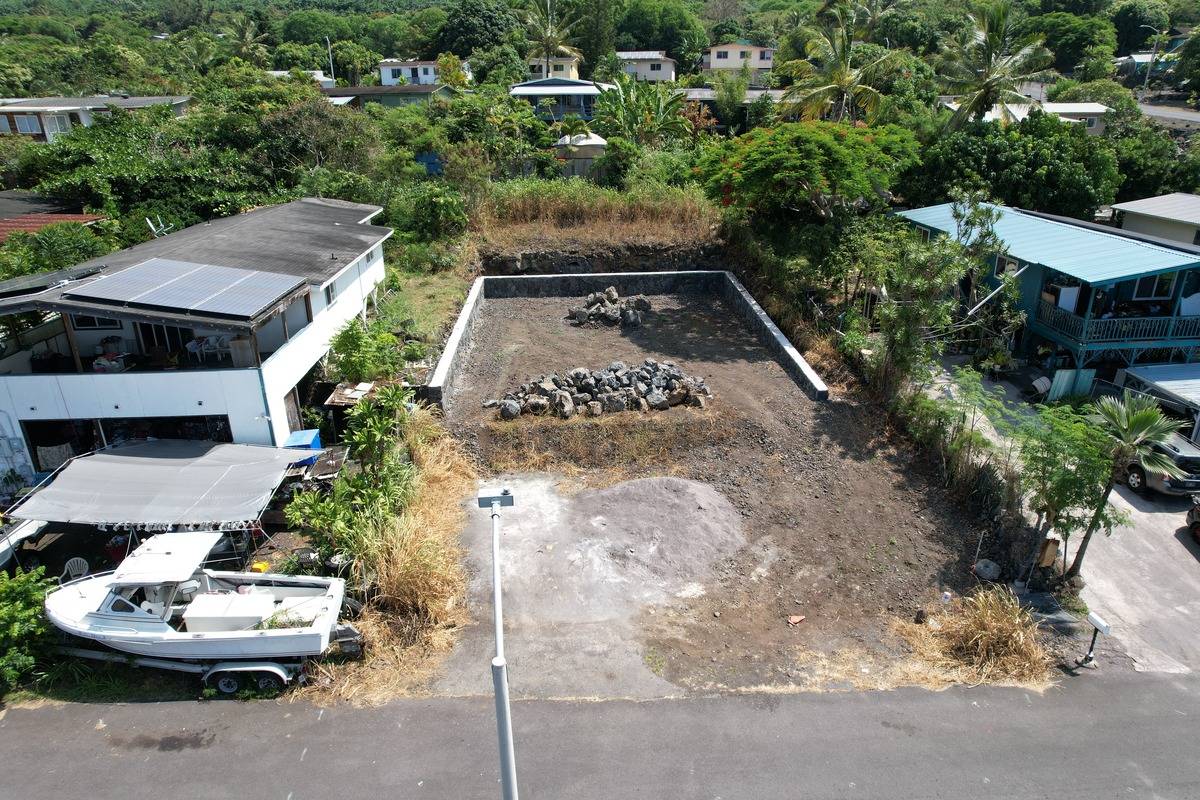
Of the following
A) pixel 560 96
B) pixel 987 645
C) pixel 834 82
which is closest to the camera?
pixel 987 645

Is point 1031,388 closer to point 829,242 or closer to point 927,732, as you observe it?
point 829,242

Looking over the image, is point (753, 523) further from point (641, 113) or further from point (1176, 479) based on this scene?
point (641, 113)

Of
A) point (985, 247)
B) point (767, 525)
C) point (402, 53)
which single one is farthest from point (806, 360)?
point (402, 53)

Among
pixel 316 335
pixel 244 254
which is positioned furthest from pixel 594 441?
pixel 244 254

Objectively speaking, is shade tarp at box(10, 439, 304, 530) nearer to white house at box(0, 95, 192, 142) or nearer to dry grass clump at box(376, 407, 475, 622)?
dry grass clump at box(376, 407, 475, 622)

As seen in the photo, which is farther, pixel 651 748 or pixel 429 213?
pixel 429 213

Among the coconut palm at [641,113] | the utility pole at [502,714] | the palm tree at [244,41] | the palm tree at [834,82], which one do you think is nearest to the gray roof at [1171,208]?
the palm tree at [834,82]

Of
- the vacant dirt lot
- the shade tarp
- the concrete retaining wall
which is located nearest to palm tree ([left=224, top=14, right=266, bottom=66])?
the concrete retaining wall
